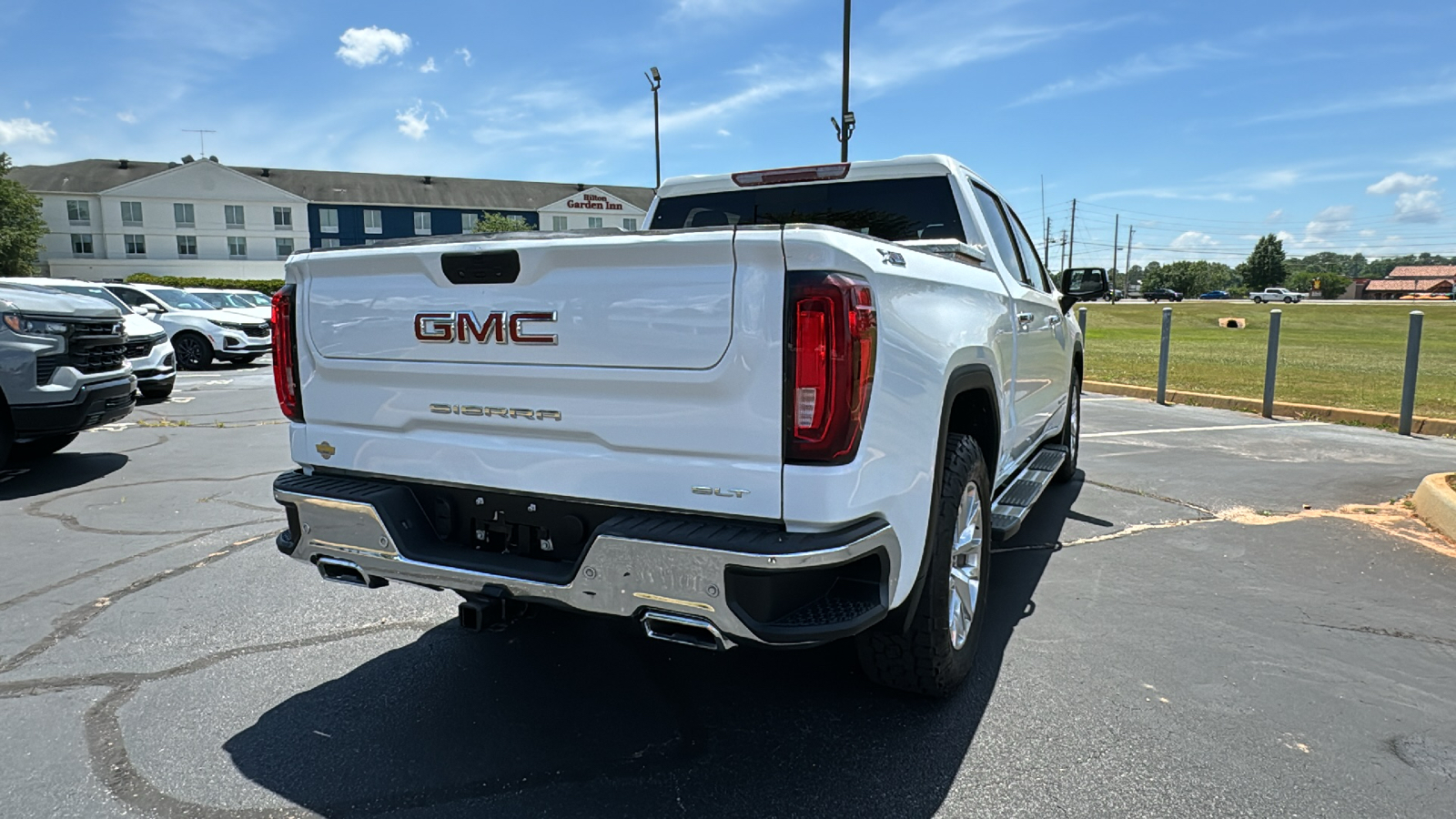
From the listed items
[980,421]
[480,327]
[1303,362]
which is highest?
[480,327]

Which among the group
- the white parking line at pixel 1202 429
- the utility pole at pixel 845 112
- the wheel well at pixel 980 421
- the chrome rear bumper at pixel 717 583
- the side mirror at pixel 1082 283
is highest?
the utility pole at pixel 845 112

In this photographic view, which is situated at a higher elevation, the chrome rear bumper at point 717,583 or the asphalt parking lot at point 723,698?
the chrome rear bumper at point 717,583

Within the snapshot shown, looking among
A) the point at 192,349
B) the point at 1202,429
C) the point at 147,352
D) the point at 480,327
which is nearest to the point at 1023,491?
the point at 480,327

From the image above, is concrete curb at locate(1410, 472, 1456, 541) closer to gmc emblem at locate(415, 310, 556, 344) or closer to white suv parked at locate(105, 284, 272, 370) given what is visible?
gmc emblem at locate(415, 310, 556, 344)

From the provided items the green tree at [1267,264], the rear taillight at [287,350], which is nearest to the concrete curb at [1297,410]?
the rear taillight at [287,350]

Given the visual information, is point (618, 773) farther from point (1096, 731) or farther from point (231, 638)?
point (231, 638)

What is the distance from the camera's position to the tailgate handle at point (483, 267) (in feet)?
8.56

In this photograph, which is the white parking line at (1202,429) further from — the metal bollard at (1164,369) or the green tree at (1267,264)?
the green tree at (1267,264)

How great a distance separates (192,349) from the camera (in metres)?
16.2

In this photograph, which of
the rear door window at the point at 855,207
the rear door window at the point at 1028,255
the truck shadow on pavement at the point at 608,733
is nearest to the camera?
the truck shadow on pavement at the point at 608,733

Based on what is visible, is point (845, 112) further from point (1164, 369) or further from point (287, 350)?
point (287, 350)

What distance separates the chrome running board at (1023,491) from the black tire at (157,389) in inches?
384

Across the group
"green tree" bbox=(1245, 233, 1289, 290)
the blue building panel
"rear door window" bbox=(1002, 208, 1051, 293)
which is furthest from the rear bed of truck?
"green tree" bbox=(1245, 233, 1289, 290)

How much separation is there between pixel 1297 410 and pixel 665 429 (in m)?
10.6
